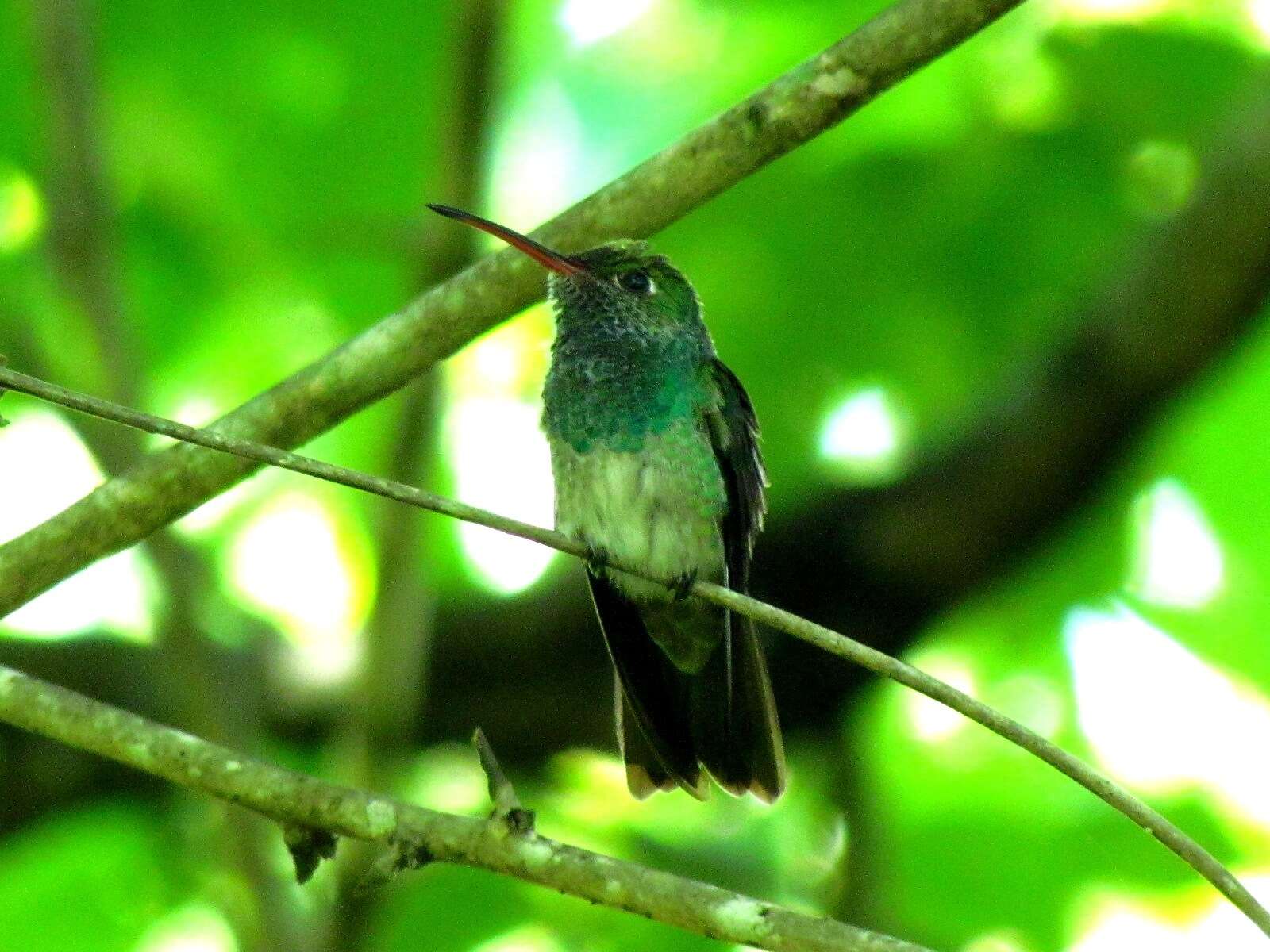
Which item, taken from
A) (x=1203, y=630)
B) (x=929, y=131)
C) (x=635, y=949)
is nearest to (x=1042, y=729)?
(x=1203, y=630)

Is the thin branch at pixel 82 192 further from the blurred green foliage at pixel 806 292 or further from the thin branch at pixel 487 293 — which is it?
the thin branch at pixel 487 293

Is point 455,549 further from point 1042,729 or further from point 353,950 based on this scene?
point 1042,729

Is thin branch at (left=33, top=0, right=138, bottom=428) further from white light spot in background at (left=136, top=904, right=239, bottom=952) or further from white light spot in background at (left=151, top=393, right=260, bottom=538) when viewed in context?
white light spot in background at (left=136, top=904, right=239, bottom=952)

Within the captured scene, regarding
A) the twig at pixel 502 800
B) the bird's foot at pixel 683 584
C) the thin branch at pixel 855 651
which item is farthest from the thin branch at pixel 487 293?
the bird's foot at pixel 683 584

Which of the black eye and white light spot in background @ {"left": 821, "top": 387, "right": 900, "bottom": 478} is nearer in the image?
the black eye

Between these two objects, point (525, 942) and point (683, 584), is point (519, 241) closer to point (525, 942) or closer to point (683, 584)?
point (683, 584)

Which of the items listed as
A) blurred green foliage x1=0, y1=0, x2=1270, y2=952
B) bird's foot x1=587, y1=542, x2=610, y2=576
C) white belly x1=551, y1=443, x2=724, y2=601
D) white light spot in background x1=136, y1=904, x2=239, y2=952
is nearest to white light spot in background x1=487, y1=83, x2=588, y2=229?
blurred green foliage x1=0, y1=0, x2=1270, y2=952

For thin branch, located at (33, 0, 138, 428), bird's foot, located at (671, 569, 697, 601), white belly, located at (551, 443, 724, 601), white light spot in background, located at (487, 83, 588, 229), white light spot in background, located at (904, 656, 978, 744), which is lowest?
bird's foot, located at (671, 569, 697, 601)
